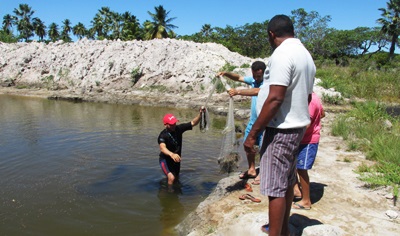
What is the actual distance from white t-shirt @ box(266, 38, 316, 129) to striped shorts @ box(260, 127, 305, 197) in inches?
2.9

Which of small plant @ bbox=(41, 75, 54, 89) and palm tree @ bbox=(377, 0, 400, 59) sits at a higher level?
palm tree @ bbox=(377, 0, 400, 59)

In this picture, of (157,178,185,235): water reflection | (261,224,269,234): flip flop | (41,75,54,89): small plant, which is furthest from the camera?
(41,75,54,89): small plant

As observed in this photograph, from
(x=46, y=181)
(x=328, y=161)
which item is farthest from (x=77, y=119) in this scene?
(x=328, y=161)

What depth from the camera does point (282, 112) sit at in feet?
8.12

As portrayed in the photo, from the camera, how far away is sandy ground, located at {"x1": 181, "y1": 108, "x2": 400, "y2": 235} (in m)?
3.39

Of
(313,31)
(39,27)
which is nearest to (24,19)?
(39,27)

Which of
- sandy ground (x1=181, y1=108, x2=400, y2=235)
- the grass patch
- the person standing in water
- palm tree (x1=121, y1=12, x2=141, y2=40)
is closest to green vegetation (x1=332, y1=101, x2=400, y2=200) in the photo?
sandy ground (x1=181, y1=108, x2=400, y2=235)

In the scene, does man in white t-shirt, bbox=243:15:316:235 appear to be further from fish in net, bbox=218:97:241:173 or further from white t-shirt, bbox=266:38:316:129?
fish in net, bbox=218:97:241:173

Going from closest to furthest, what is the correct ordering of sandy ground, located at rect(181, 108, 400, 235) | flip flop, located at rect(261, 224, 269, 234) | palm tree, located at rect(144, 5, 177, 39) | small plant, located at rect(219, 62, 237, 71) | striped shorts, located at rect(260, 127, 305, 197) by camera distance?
striped shorts, located at rect(260, 127, 305, 197)
flip flop, located at rect(261, 224, 269, 234)
sandy ground, located at rect(181, 108, 400, 235)
small plant, located at rect(219, 62, 237, 71)
palm tree, located at rect(144, 5, 177, 39)

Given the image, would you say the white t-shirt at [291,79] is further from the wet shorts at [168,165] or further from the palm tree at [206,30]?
the palm tree at [206,30]

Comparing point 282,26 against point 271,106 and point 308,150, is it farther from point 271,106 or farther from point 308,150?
point 308,150

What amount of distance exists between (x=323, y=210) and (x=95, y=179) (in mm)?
4316

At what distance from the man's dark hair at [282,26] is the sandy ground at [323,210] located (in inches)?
76.0

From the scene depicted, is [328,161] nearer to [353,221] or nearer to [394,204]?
[394,204]
